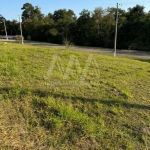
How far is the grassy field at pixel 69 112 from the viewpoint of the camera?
190cm

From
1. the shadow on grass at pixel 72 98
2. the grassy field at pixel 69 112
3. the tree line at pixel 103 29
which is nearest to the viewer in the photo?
the grassy field at pixel 69 112

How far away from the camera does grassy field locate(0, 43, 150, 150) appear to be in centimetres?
190

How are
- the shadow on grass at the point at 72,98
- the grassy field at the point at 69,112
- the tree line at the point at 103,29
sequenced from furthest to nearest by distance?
the tree line at the point at 103,29
the shadow on grass at the point at 72,98
the grassy field at the point at 69,112

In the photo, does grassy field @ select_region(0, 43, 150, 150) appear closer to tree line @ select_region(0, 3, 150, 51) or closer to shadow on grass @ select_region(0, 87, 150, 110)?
shadow on grass @ select_region(0, 87, 150, 110)

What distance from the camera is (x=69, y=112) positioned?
2.24 meters

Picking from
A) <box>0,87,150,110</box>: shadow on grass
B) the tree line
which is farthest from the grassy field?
the tree line

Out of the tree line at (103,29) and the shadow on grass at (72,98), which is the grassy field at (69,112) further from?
the tree line at (103,29)

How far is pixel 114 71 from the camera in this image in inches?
168

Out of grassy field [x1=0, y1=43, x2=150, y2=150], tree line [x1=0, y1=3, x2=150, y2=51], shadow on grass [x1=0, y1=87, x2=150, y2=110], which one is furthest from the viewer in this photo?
tree line [x1=0, y1=3, x2=150, y2=51]

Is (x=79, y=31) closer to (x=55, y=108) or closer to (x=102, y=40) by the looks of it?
(x=102, y=40)

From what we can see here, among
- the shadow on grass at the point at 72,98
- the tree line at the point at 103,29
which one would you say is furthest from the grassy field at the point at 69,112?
the tree line at the point at 103,29

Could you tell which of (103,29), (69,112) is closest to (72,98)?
(69,112)

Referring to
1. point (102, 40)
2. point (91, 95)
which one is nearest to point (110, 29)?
point (102, 40)

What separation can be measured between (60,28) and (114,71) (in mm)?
27930
